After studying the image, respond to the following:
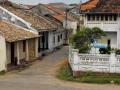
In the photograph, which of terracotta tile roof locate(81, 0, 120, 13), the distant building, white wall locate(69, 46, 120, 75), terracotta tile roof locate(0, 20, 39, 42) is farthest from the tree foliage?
terracotta tile roof locate(81, 0, 120, 13)

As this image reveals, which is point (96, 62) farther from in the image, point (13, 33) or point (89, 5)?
point (89, 5)

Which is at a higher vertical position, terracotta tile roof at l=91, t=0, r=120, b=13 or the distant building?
terracotta tile roof at l=91, t=0, r=120, b=13

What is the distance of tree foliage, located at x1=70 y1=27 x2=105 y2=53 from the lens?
997 inches

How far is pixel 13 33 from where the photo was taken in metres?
29.8

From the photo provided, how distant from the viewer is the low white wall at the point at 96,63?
23402mm

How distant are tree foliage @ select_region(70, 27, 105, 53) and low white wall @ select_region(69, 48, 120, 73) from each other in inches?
56.6

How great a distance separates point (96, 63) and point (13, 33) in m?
9.00

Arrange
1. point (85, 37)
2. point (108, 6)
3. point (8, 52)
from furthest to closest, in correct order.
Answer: point (108, 6) < point (8, 52) < point (85, 37)

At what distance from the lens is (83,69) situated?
23.9 metres

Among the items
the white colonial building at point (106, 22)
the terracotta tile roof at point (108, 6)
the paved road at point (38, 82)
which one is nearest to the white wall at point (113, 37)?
the white colonial building at point (106, 22)

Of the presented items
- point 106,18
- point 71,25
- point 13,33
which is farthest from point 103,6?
point 71,25

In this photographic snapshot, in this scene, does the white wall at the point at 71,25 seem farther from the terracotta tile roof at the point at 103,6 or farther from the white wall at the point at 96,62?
the white wall at the point at 96,62

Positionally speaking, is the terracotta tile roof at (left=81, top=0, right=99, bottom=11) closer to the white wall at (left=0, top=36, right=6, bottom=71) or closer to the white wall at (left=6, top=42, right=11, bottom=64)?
the white wall at (left=6, top=42, right=11, bottom=64)

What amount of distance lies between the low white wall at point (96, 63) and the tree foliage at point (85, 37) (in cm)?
144
